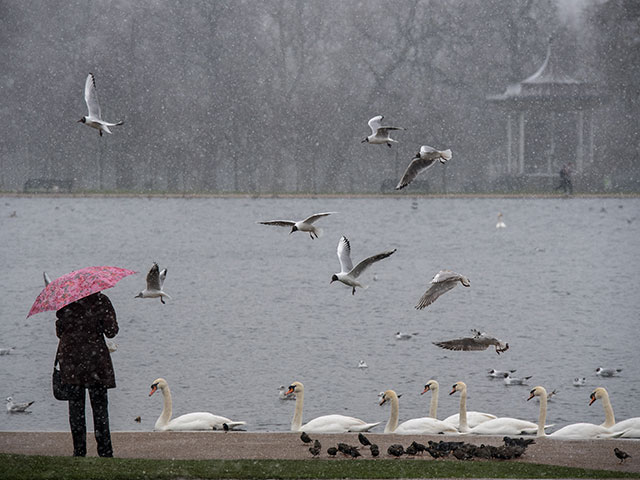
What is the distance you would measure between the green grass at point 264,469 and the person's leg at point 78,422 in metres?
0.34

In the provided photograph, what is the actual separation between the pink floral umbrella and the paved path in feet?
5.05

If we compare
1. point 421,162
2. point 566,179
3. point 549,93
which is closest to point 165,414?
point 421,162

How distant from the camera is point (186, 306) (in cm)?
2806

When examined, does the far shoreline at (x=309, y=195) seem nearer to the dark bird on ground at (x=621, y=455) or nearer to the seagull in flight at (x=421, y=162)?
the seagull in flight at (x=421, y=162)

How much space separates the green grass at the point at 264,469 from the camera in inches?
327

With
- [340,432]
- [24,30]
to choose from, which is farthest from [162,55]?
[340,432]

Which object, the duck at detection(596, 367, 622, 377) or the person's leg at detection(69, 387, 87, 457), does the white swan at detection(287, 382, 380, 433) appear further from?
the duck at detection(596, 367, 622, 377)

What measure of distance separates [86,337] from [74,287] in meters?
0.36

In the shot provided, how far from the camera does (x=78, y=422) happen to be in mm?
9281

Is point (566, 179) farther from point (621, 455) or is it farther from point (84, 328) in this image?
point (84, 328)

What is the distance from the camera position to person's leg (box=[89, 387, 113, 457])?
9.14m

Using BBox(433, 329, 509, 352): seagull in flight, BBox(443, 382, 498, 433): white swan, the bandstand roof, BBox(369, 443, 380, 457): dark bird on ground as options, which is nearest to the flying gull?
BBox(433, 329, 509, 352): seagull in flight

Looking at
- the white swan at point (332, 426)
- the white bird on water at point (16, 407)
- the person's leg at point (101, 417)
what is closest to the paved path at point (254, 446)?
the person's leg at point (101, 417)

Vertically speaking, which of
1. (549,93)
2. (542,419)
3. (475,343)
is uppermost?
(549,93)
